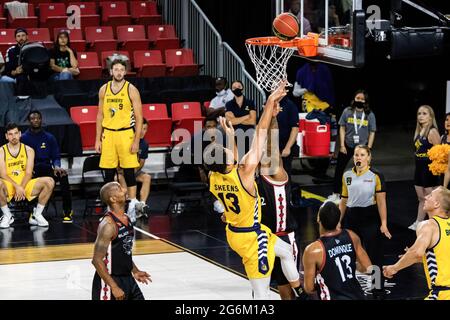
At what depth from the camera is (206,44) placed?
56.6ft

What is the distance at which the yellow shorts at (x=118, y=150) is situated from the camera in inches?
518

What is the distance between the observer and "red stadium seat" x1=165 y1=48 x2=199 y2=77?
A: 55.3 feet

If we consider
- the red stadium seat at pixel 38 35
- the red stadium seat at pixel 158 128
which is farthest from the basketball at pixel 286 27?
the red stadium seat at pixel 38 35

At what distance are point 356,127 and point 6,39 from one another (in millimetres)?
5856

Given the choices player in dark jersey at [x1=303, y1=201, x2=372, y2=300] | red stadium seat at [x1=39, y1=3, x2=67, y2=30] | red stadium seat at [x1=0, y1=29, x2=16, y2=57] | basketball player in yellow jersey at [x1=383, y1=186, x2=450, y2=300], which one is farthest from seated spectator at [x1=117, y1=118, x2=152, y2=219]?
basketball player in yellow jersey at [x1=383, y1=186, x2=450, y2=300]

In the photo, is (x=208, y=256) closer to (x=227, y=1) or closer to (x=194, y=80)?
(x=194, y=80)

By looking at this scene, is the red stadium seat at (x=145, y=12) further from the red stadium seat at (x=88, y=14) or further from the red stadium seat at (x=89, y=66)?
the red stadium seat at (x=89, y=66)

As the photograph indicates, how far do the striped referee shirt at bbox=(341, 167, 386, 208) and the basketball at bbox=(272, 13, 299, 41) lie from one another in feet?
6.94

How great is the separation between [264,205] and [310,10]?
150 inches

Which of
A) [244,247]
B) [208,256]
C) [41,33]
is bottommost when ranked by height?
[208,256]

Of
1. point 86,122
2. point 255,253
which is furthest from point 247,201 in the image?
point 86,122

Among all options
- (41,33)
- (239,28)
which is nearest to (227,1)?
(239,28)

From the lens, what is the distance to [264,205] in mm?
9383

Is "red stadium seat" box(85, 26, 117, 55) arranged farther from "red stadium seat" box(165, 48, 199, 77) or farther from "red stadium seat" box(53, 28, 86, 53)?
"red stadium seat" box(165, 48, 199, 77)
